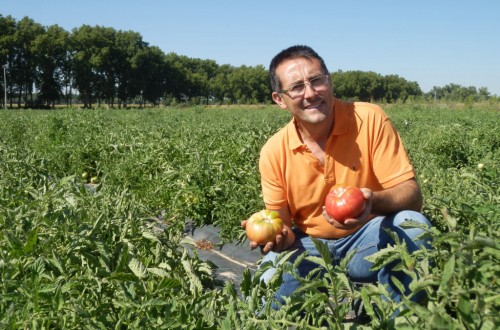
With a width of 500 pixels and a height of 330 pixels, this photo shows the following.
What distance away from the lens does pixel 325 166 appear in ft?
9.93

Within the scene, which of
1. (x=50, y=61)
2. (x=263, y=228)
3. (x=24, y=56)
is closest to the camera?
(x=263, y=228)

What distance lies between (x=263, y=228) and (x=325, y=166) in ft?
2.00

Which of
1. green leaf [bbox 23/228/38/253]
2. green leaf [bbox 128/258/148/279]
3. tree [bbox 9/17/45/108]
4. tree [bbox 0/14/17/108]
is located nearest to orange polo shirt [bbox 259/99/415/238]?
Result: green leaf [bbox 128/258/148/279]

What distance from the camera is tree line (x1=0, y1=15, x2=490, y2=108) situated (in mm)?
63500

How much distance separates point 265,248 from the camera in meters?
2.72

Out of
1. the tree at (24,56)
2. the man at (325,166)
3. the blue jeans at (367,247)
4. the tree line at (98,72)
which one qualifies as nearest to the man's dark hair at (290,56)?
the man at (325,166)

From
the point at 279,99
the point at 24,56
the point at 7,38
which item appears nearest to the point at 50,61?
the point at 24,56

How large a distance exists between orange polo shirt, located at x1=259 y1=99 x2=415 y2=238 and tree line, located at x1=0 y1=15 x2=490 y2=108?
130ft

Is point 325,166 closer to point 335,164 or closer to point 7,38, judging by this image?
point 335,164

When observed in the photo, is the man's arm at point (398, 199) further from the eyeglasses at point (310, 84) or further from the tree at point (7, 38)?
the tree at point (7, 38)

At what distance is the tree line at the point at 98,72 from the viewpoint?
2500 inches

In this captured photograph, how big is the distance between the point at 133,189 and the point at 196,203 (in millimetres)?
1020

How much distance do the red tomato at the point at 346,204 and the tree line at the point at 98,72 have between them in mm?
40240

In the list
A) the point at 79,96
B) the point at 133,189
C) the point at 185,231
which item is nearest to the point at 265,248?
the point at 185,231
